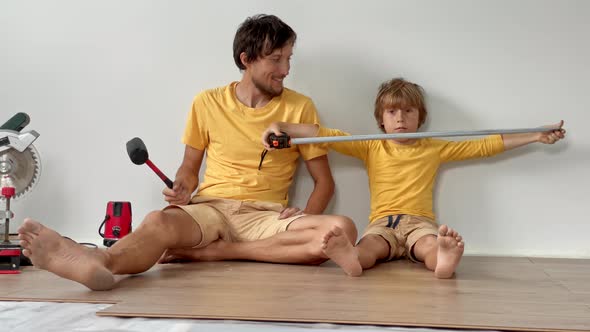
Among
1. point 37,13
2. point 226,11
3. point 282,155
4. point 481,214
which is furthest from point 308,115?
point 37,13

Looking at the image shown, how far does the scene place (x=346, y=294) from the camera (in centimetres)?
180

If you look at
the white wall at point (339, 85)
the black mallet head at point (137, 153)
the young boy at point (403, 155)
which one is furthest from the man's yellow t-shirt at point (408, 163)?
the black mallet head at point (137, 153)

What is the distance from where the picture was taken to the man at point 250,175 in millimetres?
2324

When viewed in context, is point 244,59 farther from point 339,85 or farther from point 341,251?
point 341,251

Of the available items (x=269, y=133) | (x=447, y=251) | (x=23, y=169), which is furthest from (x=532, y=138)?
(x=23, y=169)

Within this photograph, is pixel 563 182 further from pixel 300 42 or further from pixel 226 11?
pixel 226 11

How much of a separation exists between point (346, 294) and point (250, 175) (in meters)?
0.93

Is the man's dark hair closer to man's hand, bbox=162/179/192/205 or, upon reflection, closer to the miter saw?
man's hand, bbox=162/179/192/205

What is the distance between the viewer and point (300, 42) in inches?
114

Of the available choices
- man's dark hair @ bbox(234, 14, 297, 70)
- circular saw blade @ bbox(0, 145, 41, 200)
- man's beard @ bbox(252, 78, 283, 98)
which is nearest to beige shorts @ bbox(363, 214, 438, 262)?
man's beard @ bbox(252, 78, 283, 98)

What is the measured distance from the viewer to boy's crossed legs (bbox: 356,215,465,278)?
204cm

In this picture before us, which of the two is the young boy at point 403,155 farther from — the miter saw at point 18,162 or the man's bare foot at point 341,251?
the miter saw at point 18,162

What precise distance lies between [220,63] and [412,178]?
39.4 inches

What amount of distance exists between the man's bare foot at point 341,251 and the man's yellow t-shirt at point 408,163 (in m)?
0.60
